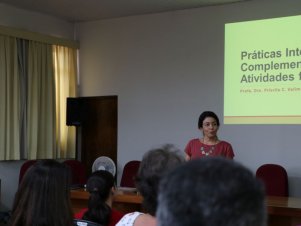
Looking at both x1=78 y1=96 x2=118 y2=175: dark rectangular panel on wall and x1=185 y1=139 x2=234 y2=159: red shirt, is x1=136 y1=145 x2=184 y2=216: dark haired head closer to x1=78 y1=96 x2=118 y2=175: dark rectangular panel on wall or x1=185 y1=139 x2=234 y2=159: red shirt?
x1=185 y1=139 x2=234 y2=159: red shirt

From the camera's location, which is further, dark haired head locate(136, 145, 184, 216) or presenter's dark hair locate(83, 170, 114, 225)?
presenter's dark hair locate(83, 170, 114, 225)

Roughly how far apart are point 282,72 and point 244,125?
843mm

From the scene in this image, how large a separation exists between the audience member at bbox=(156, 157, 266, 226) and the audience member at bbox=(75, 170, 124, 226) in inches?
71.3

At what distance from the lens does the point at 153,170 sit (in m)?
1.68

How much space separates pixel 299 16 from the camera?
5.36 m

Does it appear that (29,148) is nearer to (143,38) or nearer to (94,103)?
(94,103)

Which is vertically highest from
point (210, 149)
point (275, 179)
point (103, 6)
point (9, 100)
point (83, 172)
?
point (103, 6)

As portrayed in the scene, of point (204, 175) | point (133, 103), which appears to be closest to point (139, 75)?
point (133, 103)

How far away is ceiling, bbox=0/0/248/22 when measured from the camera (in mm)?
6031

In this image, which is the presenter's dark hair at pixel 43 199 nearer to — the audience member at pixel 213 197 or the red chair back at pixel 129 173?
the audience member at pixel 213 197

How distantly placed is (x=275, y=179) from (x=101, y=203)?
303cm

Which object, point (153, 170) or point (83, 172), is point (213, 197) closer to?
point (153, 170)

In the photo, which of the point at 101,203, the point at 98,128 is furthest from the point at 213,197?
the point at 98,128

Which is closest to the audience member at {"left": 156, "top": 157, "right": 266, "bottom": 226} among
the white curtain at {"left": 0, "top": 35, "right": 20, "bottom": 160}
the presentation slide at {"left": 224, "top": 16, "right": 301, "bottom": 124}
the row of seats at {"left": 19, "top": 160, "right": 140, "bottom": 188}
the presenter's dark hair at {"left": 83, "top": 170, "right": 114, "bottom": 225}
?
the presenter's dark hair at {"left": 83, "top": 170, "right": 114, "bottom": 225}
